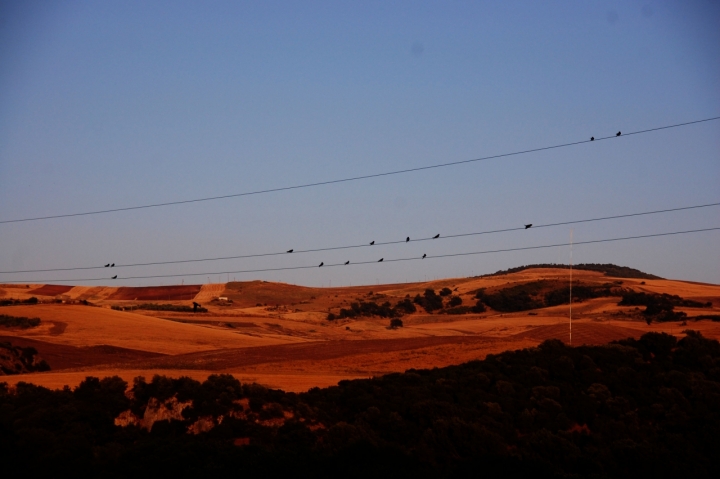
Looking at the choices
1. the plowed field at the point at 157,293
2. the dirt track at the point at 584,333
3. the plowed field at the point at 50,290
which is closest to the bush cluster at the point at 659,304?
the dirt track at the point at 584,333

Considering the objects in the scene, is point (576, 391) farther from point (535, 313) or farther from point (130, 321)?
point (535, 313)

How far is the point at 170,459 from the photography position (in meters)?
16.5

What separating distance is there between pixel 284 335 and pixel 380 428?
A: 4581 centimetres

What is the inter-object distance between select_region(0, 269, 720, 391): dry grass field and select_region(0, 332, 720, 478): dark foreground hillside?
287 inches

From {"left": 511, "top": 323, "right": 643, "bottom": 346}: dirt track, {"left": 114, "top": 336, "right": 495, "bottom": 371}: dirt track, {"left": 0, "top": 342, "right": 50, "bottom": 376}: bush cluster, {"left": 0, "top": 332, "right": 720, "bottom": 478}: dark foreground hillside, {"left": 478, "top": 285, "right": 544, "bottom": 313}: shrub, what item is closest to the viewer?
{"left": 0, "top": 332, "right": 720, "bottom": 478}: dark foreground hillside

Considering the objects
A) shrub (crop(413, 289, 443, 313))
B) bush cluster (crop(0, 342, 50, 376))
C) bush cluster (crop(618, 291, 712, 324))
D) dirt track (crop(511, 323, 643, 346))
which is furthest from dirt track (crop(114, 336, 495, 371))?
shrub (crop(413, 289, 443, 313))

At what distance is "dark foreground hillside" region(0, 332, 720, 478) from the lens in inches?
675

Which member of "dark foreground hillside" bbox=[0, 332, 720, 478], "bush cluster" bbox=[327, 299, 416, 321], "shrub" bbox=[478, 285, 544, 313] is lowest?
"dark foreground hillside" bbox=[0, 332, 720, 478]

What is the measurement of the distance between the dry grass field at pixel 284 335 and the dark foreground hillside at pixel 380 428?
730 cm

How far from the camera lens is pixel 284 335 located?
66.7 meters

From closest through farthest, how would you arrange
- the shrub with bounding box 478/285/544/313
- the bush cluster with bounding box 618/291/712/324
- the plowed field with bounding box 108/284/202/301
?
the bush cluster with bounding box 618/291/712/324
the shrub with bounding box 478/285/544/313
the plowed field with bounding box 108/284/202/301

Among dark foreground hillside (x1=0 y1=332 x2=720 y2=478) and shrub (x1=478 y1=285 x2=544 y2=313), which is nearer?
dark foreground hillside (x1=0 y1=332 x2=720 y2=478)

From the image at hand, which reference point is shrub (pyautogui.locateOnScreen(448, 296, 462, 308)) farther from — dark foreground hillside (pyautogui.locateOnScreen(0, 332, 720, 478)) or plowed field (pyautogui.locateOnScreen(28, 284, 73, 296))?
dark foreground hillside (pyautogui.locateOnScreen(0, 332, 720, 478))

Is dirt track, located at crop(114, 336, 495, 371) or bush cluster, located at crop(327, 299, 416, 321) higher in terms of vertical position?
bush cluster, located at crop(327, 299, 416, 321)
